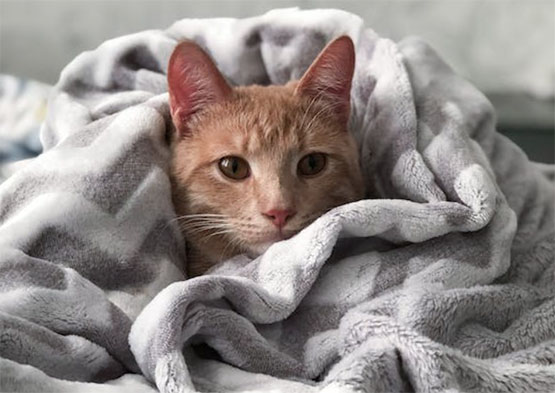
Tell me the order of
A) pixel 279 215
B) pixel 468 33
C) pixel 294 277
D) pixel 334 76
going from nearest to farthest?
pixel 294 277 < pixel 279 215 < pixel 334 76 < pixel 468 33

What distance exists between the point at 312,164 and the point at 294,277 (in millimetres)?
283

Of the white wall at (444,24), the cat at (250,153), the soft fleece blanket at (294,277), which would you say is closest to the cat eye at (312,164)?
the cat at (250,153)

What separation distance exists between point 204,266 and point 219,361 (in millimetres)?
249

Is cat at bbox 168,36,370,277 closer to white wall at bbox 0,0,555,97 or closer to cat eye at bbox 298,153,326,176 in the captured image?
cat eye at bbox 298,153,326,176

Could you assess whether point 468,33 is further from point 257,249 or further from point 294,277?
point 294,277

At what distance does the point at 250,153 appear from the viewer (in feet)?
4.04

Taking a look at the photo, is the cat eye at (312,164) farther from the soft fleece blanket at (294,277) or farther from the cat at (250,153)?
the soft fleece blanket at (294,277)

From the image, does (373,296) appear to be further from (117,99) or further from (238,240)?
(117,99)

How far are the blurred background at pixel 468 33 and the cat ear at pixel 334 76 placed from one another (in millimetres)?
762

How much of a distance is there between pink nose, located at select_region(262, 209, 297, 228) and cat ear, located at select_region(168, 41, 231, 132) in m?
0.23

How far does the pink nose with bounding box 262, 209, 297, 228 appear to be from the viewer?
45.5 inches

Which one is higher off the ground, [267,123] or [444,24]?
[267,123]

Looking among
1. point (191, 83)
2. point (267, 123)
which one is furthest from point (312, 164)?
point (191, 83)

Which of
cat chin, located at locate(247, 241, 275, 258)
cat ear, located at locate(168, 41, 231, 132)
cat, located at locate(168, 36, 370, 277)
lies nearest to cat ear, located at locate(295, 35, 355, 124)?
cat, located at locate(168, 36, 370, 277)
